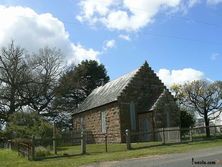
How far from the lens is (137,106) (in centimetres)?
4019

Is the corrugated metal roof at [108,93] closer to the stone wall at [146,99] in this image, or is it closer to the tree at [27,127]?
the stone wall at [146,99]

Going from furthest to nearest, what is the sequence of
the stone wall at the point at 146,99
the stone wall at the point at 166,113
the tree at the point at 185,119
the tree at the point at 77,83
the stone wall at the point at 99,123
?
1. the tree at the point at 77,83
2. the tree at the point at 185,119
3. the stone wall at the point at 99,123
4. the stone wall at the point at 146,99
5. the stone wall at the point at 166,113

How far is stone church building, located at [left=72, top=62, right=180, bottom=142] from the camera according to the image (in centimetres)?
3866

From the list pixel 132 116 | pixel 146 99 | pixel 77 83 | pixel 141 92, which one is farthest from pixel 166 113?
pixel 77 83

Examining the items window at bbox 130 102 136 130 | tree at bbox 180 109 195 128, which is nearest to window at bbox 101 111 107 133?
window at bbox 130 102 136 130

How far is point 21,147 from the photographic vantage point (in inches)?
1063

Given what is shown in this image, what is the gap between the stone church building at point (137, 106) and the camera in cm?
3866

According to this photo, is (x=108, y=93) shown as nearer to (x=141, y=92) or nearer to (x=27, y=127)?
(x=141, y=92)

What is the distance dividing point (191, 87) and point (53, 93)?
20.5 m

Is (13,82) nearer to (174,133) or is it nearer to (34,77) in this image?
(34,77)

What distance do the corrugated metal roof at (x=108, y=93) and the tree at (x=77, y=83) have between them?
11978mm

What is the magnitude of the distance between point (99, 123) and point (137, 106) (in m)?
5.69

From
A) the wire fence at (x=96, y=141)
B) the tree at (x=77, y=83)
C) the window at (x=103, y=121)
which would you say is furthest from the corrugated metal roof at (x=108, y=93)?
the tree at (x=77, y=83)

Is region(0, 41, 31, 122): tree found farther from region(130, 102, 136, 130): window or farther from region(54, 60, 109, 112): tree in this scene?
region(130, 102, 136, 130): window
